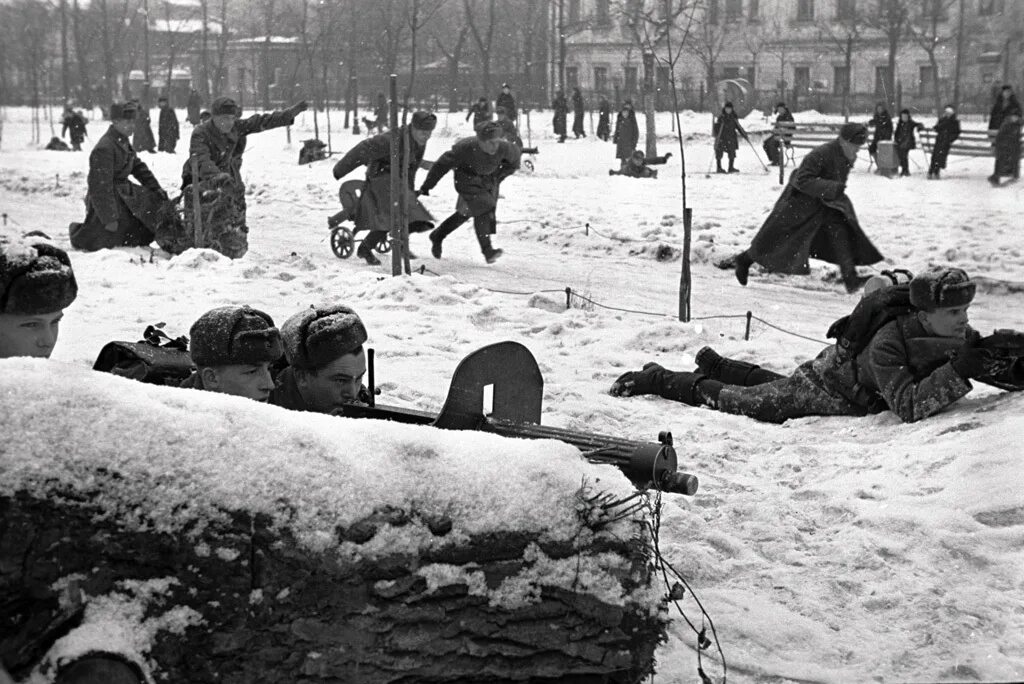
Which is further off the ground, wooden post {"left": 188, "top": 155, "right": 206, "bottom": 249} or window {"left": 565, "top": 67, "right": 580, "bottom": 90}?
window {"left": 565, "top": 67, "right": 580, "bottom": 90}

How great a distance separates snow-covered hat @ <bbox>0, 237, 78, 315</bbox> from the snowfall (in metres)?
0.98

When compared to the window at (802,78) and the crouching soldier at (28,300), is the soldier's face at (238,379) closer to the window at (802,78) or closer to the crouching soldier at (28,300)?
the crouching soldier at (28,300)

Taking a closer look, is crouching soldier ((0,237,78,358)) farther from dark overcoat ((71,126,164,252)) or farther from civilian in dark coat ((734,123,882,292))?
dark overcoat ((71,126,164,252))

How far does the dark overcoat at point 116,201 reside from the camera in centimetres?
1180

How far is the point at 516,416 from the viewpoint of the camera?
3.31 metres

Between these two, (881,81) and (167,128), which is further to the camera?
(881,81)

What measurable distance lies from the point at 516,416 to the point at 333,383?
957mm

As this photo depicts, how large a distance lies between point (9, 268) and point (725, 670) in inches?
92.5

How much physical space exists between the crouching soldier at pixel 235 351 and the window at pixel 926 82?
37514 mm

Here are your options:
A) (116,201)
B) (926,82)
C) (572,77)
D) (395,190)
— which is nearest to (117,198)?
(116,201)

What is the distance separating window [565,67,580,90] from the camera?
40.5 metres

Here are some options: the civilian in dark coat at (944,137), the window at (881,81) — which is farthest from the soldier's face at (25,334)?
the window at (881,81)

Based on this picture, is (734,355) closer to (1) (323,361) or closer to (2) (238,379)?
(1) (323,361)

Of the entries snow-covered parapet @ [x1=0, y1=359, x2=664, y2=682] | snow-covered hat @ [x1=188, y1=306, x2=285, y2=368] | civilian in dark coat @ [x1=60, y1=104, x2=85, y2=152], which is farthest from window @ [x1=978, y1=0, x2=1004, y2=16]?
snow-covered parapet @ [x1=0, y1=359, x2=664, y2=682]
